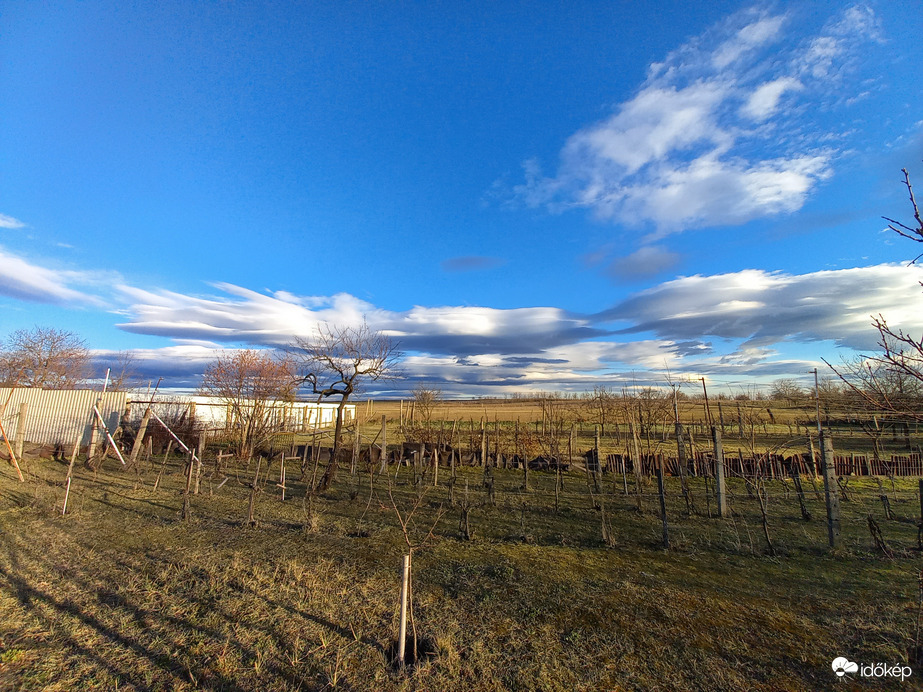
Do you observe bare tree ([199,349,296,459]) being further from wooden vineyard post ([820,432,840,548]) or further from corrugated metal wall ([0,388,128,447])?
wooden vineyard post ([820,432,840,548])

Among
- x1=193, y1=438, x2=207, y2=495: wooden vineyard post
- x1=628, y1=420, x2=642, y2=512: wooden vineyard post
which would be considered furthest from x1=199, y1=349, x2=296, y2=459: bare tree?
x1=628, y1=420, x2=642, y2=512: wooden vineyard post

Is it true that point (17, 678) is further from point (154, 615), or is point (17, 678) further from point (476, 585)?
point (476, 585)

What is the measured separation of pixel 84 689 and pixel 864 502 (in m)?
14.4

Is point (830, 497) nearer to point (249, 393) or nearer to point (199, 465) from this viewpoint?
point (199, 465)

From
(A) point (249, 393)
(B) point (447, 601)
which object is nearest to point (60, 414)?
(A) point (249, 393)

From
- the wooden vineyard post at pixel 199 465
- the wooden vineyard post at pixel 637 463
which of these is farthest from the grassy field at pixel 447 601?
the wooden vineyard post at pixel 199 465

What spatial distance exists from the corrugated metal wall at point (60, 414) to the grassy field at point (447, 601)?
34.1 ft

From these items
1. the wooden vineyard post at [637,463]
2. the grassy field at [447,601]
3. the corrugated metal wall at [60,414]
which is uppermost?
the corrugated metal wall at [60,414]

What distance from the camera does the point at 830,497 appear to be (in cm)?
677

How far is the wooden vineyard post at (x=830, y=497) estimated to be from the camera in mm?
6680

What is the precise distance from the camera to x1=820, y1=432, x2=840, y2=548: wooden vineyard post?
21.9 feet

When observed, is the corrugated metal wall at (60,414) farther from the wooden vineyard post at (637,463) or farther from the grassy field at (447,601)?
the wooden vineyard post at (637,463)

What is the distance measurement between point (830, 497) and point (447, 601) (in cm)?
620

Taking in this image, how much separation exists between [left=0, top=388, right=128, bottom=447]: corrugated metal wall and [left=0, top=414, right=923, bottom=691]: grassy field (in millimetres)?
10396
